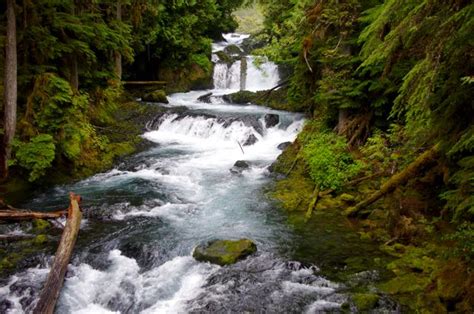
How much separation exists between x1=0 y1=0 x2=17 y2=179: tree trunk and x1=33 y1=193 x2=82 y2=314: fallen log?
11.5ft

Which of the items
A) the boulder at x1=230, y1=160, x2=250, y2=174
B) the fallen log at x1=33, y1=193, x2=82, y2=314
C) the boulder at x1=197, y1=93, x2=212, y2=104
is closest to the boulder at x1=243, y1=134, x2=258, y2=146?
the boulder at x1=230, y1=160, x2=250, y2=174

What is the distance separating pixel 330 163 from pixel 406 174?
3.31 m

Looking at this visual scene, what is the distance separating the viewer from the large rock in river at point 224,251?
8672 mm

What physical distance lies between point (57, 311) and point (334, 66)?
9.97 metres

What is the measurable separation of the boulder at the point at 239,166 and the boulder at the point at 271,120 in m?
5.14

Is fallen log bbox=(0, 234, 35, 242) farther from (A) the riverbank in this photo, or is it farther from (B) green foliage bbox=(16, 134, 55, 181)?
(B) green foliage bbox=(16, 134, 55, 181)

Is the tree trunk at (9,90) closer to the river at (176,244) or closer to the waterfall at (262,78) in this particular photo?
the river at (176,244)

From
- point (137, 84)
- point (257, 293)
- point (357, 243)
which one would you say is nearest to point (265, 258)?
point (257, 293)

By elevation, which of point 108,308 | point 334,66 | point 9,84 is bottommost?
point 108,308

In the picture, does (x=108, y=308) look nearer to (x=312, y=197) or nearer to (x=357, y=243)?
(x=357, y=243)

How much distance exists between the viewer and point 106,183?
551 inches

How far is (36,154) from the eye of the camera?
1212 centimetres

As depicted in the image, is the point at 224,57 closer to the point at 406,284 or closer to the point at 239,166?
the point at 239,166

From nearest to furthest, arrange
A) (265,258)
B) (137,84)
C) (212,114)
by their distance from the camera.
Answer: (265,258)
(212,114)
(137,84)
